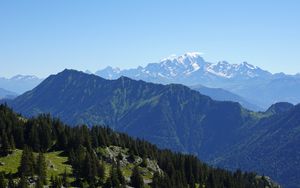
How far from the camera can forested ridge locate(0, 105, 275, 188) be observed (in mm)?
118812

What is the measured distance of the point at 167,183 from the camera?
145 meters

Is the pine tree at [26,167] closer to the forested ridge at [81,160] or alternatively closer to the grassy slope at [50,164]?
the forested ridge at [81,160]

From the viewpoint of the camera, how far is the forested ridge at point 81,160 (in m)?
119

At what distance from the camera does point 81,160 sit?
439 feet

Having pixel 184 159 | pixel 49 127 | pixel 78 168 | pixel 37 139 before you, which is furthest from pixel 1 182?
pixel 184 159

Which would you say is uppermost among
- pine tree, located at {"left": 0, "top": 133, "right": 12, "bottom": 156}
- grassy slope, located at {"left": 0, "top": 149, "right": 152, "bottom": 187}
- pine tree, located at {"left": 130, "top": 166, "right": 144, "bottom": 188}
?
pine tree, located at {"left": 0, "top": 133, "right": 12, "bottom": 156}

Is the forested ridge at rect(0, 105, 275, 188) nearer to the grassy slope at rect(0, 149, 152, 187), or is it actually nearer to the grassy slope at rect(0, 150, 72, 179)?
the grassy slope at rect(0, 149, 152, 187)

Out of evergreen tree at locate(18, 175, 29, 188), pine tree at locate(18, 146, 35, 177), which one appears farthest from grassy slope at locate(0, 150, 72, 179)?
evergreen tree at locate(18, 175, 29, 188)

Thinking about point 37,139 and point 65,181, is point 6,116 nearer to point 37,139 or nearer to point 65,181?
point 37,139

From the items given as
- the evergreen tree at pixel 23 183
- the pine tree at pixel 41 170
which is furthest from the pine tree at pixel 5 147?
the evergreen tree at pixel 23 183

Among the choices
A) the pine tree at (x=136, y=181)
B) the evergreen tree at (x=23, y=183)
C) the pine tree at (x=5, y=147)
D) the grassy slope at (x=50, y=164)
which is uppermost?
the pine tree at (x=5, y=147)

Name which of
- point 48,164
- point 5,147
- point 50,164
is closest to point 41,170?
point 48,164

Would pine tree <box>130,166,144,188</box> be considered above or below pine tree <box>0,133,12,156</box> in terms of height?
below

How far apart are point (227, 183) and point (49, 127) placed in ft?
259
